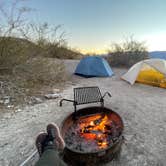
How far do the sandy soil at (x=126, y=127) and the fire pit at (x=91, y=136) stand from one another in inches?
9.2

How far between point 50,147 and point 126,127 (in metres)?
1.48

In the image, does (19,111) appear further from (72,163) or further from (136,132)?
(136,132)

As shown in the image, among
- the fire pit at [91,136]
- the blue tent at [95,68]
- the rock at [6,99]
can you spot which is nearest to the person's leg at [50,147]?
the fire pit at [91,136]

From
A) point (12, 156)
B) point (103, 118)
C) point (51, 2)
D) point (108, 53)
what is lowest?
point (12, 156)

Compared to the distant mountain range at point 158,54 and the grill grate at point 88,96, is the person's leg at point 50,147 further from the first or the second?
the distant mountain range at point 158,54

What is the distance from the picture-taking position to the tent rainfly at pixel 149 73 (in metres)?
5.07

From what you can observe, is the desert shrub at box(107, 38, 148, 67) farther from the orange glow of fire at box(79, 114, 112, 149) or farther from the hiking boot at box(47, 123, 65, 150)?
the hiking boot at box(47, 123, 65, 150)

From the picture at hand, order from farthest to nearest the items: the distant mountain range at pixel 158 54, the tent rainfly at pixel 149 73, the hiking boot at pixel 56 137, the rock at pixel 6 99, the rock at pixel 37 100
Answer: the distant mountain range at pixel 158 54 → the tent rainfly at pixel 149 73 → the rock at pixel 37 100 → the rock at pixel 6 99 → the hiking boot at pixel 56 137

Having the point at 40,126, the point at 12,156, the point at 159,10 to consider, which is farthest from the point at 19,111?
the point at 159,10

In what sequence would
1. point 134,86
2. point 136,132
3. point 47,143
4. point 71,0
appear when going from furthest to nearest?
1. point 71,0
2. point 134,86
3. point 136,132
4. point 47,143

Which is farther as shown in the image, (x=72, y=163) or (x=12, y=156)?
(x=12, y=156)

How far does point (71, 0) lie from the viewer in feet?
20.2

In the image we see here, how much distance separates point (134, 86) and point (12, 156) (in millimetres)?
4251

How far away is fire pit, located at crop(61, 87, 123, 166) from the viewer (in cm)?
159
